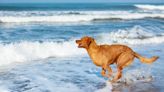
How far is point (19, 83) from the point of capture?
26.7 ft

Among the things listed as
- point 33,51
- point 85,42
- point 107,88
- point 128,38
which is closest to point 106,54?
point 85,42

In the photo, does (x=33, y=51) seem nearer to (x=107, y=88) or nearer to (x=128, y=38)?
(x=107, y=88)

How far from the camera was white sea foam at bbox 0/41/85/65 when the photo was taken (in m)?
11.5

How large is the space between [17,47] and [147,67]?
4.87m

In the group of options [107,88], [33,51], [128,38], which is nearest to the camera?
[107,88]

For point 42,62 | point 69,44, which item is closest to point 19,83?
point 42,62

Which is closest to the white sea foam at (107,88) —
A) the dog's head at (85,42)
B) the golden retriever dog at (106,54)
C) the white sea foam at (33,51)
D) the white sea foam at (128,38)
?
the golden retriever dog at (106,54)

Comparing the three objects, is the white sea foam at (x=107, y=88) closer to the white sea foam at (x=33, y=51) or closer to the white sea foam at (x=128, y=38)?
the white sea foam at (x=33, y=51)

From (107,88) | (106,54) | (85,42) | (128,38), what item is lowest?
(107,88)

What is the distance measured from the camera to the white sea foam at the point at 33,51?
11.5 m

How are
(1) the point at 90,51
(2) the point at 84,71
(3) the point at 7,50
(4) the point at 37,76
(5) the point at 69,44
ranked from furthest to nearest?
(5) the point at 69,44 → (3) the point at 7,50 → (2) the point at 84,71 → (4) the point at 37,76 → (1) the point at 90,51

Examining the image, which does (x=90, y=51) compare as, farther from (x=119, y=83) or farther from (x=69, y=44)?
(x=69, y=44)

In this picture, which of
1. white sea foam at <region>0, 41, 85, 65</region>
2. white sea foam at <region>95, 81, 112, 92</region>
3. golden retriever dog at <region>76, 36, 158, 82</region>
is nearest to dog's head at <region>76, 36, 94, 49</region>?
golden retriever dog at <region>76, 36, 158, 82</region>

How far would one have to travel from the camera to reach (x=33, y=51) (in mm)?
12773
